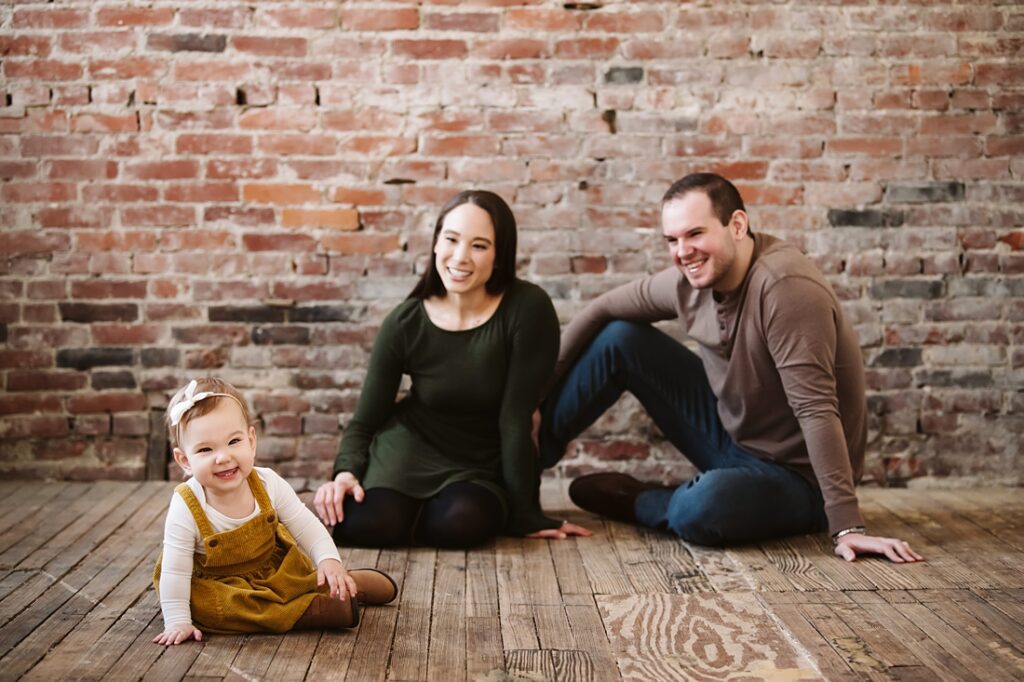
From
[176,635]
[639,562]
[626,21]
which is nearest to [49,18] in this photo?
[626,21]

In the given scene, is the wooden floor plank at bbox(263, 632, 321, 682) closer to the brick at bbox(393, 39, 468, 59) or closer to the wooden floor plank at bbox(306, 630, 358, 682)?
the wooden floor plank at bbox(306, 630, 358, 682)

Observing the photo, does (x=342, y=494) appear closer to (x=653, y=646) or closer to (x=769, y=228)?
(x=653, y=646)

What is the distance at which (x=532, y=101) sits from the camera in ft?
11.4

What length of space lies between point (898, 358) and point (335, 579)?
7.18ft

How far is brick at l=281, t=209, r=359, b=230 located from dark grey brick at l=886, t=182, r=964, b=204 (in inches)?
68.7

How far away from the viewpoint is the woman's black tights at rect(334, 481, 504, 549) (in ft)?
9.10

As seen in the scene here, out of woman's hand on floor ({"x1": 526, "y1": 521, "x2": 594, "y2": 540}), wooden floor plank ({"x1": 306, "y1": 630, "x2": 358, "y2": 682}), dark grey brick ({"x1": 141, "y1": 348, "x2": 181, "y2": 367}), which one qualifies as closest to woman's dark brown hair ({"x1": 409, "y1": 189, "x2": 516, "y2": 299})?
woman's hand on floor ({"x1": 526, "y1": 521, "x2": 594, "y2": 540})

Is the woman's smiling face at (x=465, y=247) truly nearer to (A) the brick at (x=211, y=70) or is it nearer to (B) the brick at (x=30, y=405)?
(A) the brick at (x=211, y=70)

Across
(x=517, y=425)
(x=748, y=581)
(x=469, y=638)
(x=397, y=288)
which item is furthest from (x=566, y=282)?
(x=469, y=638)

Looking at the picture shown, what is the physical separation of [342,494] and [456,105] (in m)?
1.35

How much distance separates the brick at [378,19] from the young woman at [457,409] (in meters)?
0.85

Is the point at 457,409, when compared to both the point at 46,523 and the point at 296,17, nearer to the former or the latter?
the point at 46,523

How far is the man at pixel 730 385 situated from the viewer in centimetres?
270

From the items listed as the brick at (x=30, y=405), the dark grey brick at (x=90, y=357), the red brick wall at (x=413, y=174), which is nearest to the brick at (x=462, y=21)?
the red brick wall at (x=413, y=174)
